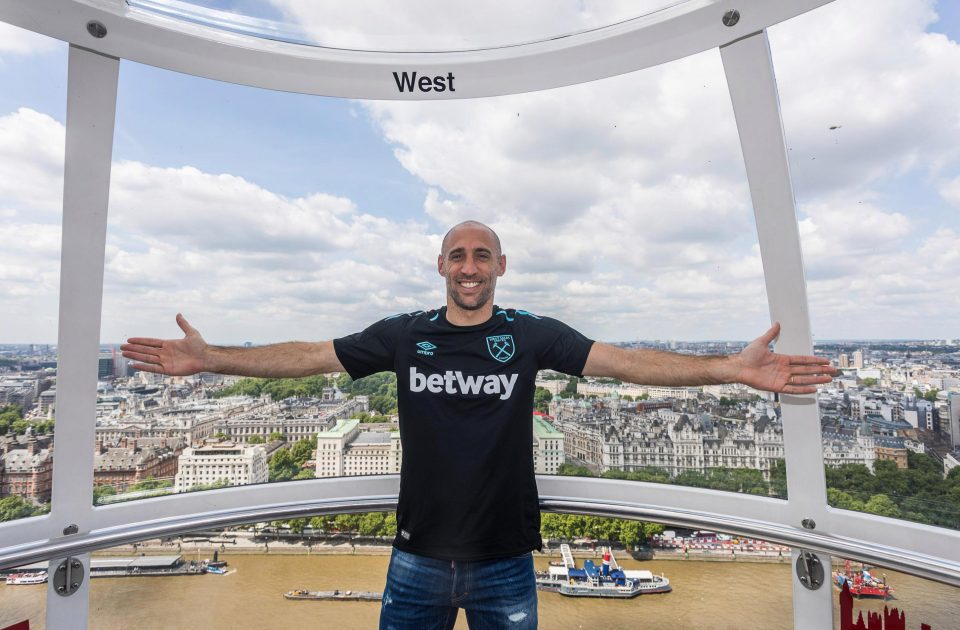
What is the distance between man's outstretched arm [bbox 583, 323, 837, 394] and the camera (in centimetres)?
184

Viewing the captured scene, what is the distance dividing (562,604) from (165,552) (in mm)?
2202

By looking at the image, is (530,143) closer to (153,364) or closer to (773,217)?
(773,217)

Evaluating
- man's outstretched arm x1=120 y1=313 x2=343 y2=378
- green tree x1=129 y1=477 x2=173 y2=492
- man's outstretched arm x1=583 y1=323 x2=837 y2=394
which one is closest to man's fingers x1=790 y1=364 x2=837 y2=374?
man's outstretched arm x1=583 y1=323 x2=837 y2=394

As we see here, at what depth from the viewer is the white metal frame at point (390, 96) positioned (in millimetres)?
2088

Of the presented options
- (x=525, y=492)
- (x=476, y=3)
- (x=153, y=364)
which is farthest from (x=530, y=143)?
(x=153, y=364)

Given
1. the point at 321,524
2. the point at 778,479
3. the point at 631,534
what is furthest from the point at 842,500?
the point at 321,524

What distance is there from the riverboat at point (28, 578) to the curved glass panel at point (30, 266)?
11.2 inches

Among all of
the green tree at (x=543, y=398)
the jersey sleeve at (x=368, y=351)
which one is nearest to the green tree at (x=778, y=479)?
the green tree at (x=543, y=398)

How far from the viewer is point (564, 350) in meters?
2.01

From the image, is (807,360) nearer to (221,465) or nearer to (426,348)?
(426,348)

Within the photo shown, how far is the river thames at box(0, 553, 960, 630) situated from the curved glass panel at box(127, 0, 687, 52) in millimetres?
2763

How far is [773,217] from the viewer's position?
223 cm

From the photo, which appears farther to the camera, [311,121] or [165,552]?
[311,121]

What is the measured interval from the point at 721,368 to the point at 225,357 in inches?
84.6
